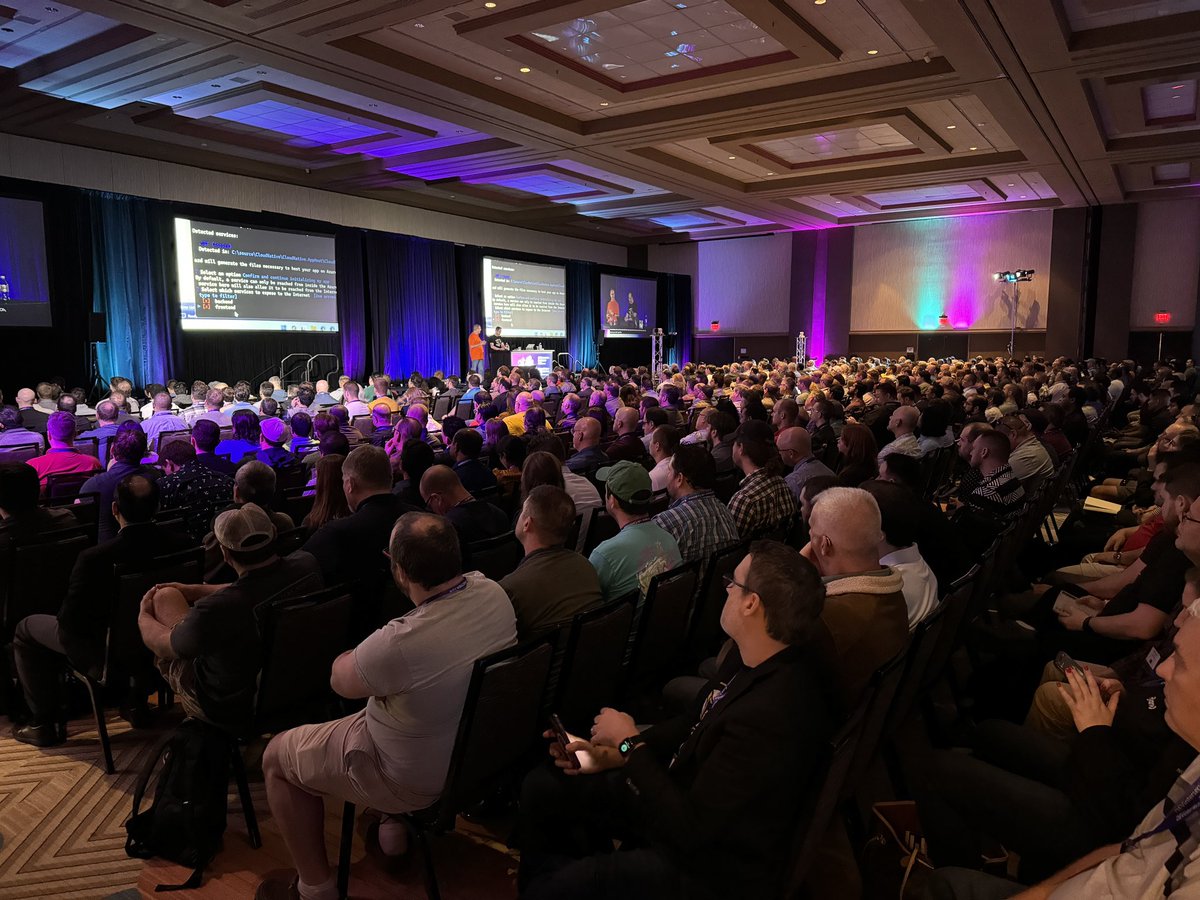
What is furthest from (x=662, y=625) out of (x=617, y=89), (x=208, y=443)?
(x=617, y=89)

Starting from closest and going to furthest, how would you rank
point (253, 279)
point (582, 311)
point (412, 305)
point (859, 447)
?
point (859, 447) → point (253, 279) → point (412, 305) → point (582, 311)

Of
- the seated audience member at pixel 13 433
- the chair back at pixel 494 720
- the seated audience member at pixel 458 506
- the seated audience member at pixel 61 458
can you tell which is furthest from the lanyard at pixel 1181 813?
the seated audience member at pixel 13 433

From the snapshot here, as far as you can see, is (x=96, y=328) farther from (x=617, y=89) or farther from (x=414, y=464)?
(x=414, y=464)

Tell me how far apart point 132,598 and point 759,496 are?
2888mm

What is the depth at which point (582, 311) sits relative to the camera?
21.5m

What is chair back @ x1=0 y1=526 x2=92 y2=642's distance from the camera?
320 cm

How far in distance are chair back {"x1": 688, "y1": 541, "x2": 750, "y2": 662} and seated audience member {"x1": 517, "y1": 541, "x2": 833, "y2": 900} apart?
1213mm

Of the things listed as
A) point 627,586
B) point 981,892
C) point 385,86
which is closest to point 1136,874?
point 981,892

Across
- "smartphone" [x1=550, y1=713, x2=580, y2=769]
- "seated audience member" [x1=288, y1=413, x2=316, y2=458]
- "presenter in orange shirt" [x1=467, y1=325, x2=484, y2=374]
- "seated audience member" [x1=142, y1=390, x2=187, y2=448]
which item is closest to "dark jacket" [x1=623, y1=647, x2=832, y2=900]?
"smartphone" [x1=550, y1=713, x2=580, y2=769]

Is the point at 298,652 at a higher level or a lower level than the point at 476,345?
lower

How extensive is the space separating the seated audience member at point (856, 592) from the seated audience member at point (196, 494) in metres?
3.24

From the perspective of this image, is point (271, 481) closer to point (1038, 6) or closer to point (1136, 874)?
point (1136, 874)

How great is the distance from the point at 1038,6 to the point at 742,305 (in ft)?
57.4

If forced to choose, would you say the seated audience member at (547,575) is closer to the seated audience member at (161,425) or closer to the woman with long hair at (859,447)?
the woman with long hair at (859,447)
